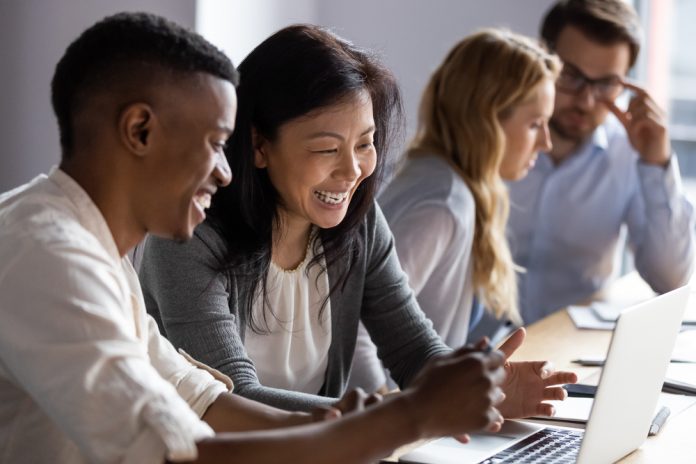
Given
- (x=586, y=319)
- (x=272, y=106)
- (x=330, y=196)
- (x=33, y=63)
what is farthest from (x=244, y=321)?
(x=33, y=63)

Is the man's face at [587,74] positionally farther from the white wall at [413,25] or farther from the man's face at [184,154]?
the man's face at [184,154]

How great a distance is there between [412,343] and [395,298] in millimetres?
88

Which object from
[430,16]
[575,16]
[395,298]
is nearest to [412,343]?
[395,298]

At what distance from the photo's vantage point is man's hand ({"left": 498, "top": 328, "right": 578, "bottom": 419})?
62.3 inches

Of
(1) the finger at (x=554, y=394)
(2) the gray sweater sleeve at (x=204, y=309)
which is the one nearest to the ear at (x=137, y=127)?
(2) the gray sweater sleeve at (x=204, y=309)

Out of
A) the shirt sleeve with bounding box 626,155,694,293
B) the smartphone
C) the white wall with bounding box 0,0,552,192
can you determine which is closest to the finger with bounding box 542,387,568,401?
the smartphone

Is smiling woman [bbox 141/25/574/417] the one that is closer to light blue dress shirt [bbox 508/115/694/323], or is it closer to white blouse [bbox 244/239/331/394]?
white blouse [bbox 244/239/331/394]

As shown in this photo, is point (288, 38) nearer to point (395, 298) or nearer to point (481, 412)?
point (395, 298)

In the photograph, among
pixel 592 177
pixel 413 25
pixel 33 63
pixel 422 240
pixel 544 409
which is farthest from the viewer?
pixel 413 25

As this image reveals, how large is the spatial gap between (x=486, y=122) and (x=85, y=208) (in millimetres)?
1471

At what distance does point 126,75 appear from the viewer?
1.08m

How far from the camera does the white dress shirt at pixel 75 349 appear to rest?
37.4 inches

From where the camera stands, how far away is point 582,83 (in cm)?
299

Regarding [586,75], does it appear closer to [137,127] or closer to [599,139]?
[599,139]
